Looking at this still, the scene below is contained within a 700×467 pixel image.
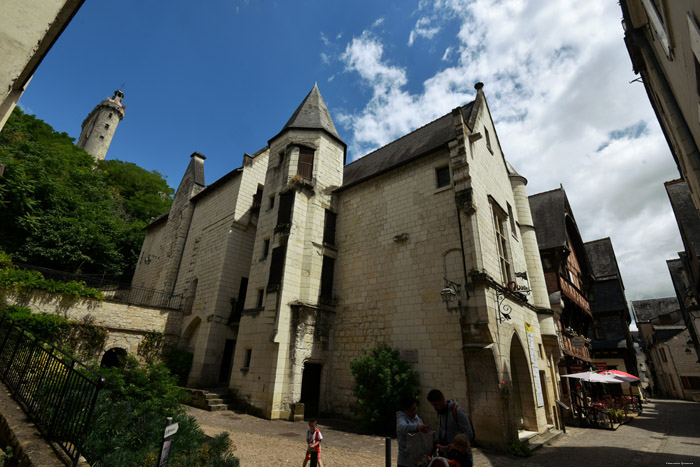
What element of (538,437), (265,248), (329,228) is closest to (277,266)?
(265,248)

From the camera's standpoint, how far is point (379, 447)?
7.22 m

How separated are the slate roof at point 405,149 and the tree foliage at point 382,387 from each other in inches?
286

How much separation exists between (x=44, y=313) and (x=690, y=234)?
27.4 m

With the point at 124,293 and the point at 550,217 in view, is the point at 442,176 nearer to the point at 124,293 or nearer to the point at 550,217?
the point at 550,217

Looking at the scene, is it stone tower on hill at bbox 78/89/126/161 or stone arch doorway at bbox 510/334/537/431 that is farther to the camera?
stone tower on hill at bbox 78/89/126/161

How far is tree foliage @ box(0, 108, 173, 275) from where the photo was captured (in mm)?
16219

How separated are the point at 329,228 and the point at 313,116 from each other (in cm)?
592

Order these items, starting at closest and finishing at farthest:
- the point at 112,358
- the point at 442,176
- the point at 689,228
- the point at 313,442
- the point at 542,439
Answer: the point at 313,442
the point at 542,439
the point at 442,176
the point at 112,358
the point at 689,228

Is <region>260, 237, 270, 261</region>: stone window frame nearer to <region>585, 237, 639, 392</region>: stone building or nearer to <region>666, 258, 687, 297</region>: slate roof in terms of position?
<region>585, 237, 639, 392</region>: stone building

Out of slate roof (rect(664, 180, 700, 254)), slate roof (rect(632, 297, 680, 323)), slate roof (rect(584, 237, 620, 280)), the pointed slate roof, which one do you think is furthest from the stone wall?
slate roof (rect(632, 297, 680, 323))

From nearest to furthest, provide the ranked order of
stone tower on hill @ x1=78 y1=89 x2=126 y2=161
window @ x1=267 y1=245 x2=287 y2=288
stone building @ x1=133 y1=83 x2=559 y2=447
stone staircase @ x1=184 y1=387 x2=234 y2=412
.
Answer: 1. stone building @ x1=133 y1=83 x2=559 y2=447
2. stone staircase @ x1=184 y1=387 x2=234 y2=412
3. window @ x1=267 y1=245 x2=287 y2=288
4. stone tower on hill @ x1=78 y1=89 x2=126 y2=161

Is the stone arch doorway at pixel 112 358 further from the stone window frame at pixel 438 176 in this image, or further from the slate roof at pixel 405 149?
the stone window frame at pixel 438 176

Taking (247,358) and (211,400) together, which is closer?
(211,400)

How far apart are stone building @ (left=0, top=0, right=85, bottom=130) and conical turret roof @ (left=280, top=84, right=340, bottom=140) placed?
10335 millimetres
